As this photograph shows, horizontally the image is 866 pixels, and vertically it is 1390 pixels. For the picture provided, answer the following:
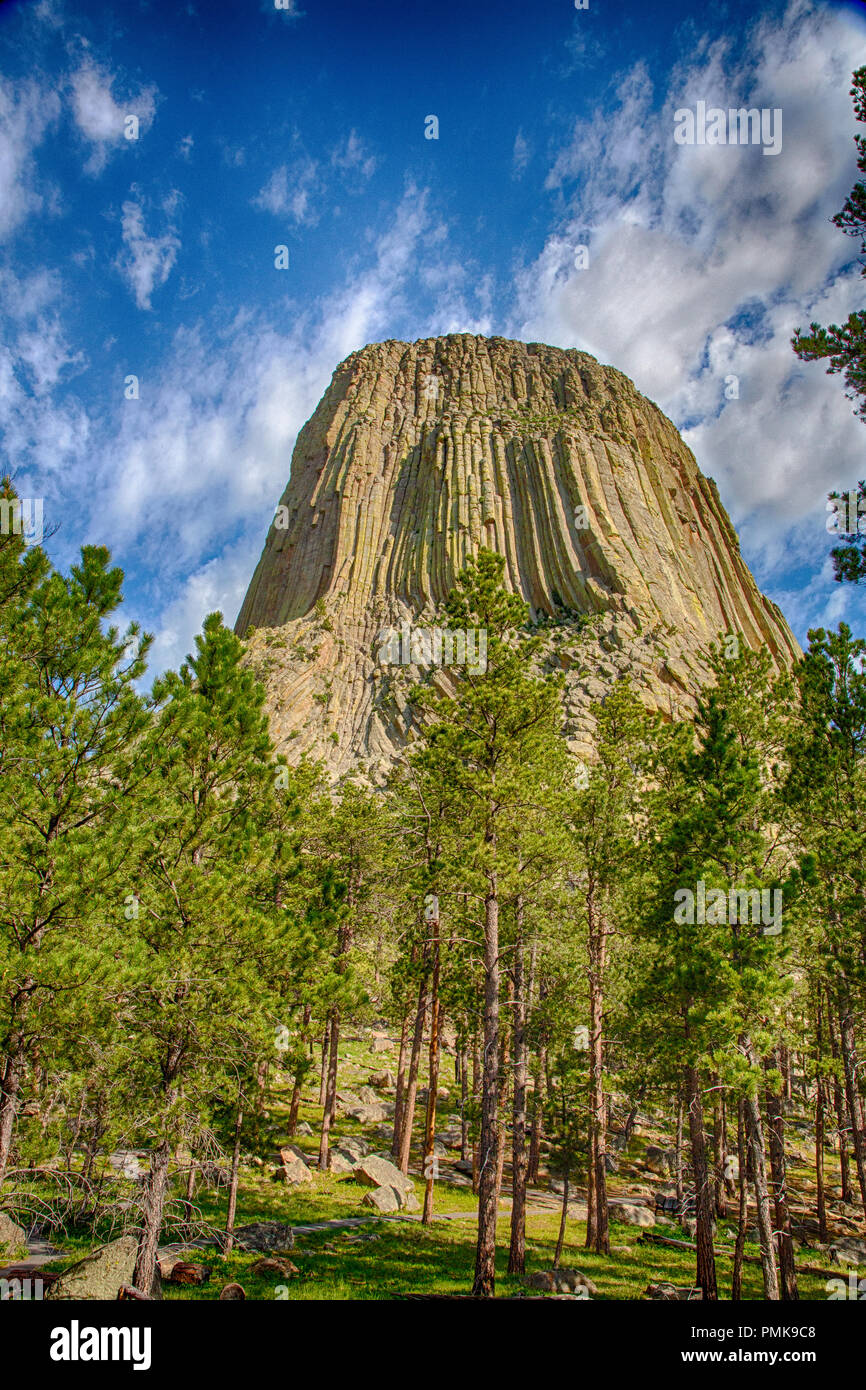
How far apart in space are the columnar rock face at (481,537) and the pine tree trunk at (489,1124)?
44928 mm

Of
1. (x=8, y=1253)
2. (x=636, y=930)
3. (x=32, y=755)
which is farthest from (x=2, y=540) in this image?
(x=636, y=930)

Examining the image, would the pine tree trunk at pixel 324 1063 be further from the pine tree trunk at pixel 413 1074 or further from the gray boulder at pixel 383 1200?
the gray boulder at pixel 383 1200

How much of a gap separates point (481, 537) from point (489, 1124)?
3055 inches

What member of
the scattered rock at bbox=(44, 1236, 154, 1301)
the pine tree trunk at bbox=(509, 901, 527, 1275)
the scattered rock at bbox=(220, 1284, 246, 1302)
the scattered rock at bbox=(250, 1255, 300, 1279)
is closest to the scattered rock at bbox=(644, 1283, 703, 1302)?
the pine tree trunk at bbox=(509, 901, 527, 1275)

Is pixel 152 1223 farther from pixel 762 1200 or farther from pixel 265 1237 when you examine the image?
pixel 762 1200

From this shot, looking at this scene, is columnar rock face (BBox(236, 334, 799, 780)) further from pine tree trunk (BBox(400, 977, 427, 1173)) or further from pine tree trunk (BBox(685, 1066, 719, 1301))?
pine tree trunk (BBox(685, 1066, 719, 1301))

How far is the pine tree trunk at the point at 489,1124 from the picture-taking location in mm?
11391

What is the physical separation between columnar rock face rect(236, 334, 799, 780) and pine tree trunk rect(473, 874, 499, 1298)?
147ft

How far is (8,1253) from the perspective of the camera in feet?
28.6

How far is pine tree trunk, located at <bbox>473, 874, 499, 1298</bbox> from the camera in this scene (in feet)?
37.4

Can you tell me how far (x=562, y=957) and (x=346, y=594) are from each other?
68.8 meters
